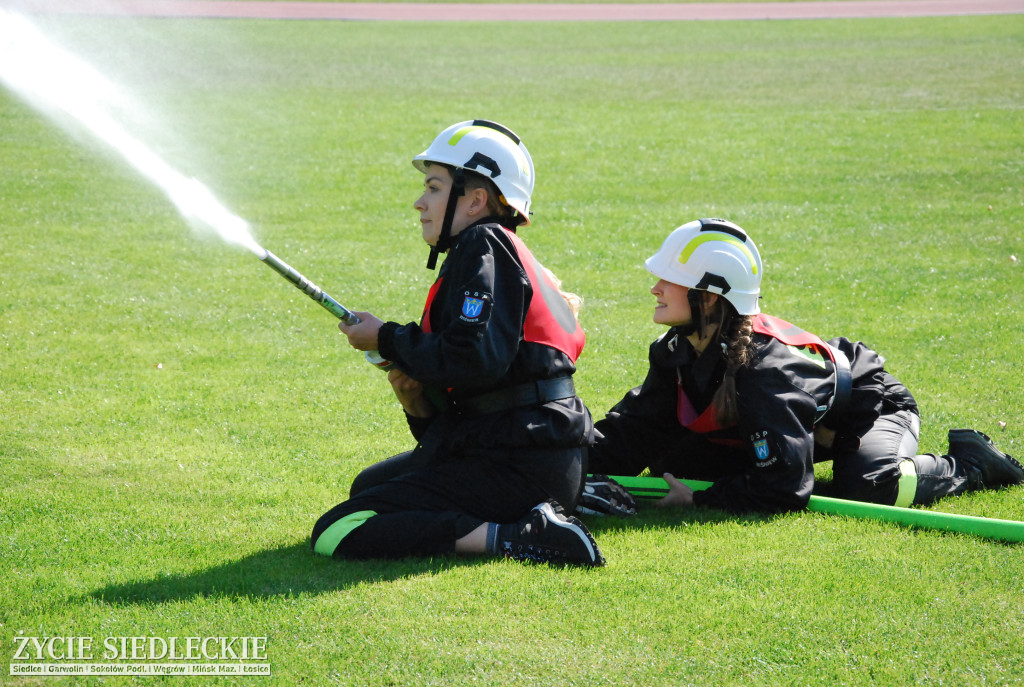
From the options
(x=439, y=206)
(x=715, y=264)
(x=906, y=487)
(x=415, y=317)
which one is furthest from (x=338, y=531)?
(x=415, y=317)

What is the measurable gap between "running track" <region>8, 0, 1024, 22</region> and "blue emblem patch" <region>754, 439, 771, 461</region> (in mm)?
33577

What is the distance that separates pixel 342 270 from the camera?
10578 millimetres

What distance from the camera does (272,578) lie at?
4.81 meters

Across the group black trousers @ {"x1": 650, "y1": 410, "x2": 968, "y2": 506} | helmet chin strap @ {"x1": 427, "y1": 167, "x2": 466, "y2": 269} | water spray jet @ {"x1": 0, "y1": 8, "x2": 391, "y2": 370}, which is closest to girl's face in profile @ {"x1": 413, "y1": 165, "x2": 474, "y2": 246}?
helmet chin strap @ {"x1": 427, "y1": 167, "x2": 466, "y2": 269}

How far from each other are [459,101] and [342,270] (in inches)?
413

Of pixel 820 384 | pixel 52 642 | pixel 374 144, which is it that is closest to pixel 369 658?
pixel 52 642

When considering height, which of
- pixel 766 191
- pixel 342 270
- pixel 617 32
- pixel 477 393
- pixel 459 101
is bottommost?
pixel 477 393

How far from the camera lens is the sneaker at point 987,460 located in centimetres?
603

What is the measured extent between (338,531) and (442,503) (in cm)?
47

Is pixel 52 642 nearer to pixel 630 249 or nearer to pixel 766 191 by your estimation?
pixel 630 249

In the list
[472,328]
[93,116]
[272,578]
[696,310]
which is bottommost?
[272,578]

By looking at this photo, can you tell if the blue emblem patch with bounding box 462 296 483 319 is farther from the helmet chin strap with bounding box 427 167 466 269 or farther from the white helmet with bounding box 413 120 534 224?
the white helmet with bounding box 413 120 534 224

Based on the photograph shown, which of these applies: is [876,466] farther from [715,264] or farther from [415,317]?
[415,317]

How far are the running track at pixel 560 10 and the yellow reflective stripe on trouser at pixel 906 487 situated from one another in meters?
33.6
